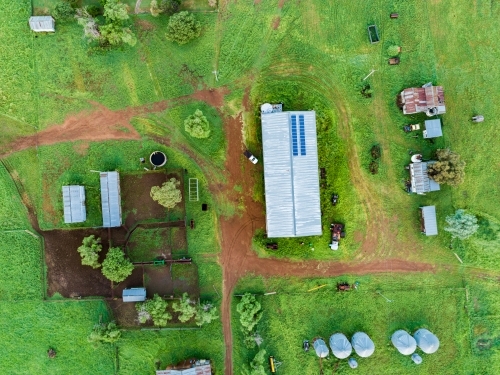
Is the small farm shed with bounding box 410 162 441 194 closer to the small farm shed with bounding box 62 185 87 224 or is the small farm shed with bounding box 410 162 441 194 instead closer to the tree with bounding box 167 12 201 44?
the tree with bounding box 167 12 201 44

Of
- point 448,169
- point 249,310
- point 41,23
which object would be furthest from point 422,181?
point 41,23

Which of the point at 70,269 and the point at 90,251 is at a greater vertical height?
the point at 90,251

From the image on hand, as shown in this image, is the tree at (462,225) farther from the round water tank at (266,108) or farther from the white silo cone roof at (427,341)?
the round water tank at (266,108)


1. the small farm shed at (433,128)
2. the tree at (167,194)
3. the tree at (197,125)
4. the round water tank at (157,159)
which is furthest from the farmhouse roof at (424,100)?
the round water tank at (157,159)

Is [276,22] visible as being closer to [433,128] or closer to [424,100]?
[424,100]

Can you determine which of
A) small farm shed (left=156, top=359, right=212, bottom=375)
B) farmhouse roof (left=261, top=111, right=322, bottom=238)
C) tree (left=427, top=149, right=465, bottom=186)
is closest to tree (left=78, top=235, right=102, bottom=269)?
small farm shed (left=156, top=359, right=212, bottom=375)
